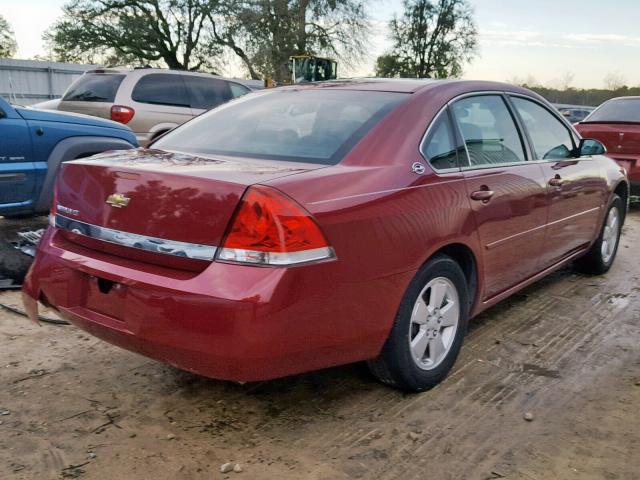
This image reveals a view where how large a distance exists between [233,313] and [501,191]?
1.93 meters

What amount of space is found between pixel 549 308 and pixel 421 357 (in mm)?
1887

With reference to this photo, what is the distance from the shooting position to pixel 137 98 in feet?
31.3

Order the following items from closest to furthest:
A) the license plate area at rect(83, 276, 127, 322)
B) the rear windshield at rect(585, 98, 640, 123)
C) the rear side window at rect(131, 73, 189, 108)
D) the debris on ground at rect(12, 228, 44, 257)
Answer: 1. the license plate area at rect(83, 276, 127, 322)
2. the debris on ground at rect(12, 228, 44, 257)
3. the rear windshield at rect(585, 98, 640, 123)
4. the rear side window at rect(131, 73, 189, 108)

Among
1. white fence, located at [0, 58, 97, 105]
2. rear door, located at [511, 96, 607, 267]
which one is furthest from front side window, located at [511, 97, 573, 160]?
white fence, located at [0, 58, 97, 105]

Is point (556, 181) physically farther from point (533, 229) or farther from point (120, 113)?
point (120, 113)

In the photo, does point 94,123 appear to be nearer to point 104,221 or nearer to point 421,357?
point 104,221

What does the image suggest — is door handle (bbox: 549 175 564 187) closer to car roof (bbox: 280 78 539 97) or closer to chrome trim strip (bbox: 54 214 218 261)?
car roof (bbox: 280 78 539 97)

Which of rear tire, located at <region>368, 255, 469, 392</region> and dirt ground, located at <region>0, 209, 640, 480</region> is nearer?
dirt ground, located at <region>0, 209, 640, 480</region>

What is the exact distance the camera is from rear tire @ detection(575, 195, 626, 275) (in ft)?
17.5

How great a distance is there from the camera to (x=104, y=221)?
275 cm

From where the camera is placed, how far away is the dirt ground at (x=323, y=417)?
254 centimetres

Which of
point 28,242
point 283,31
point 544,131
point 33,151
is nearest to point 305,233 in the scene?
point 544,131

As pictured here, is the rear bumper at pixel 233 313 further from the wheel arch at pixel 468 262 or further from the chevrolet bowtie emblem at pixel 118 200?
the wheel arch at pixel 468 262

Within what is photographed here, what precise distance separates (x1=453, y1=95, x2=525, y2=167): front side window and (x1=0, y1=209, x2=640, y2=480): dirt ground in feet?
3.80
